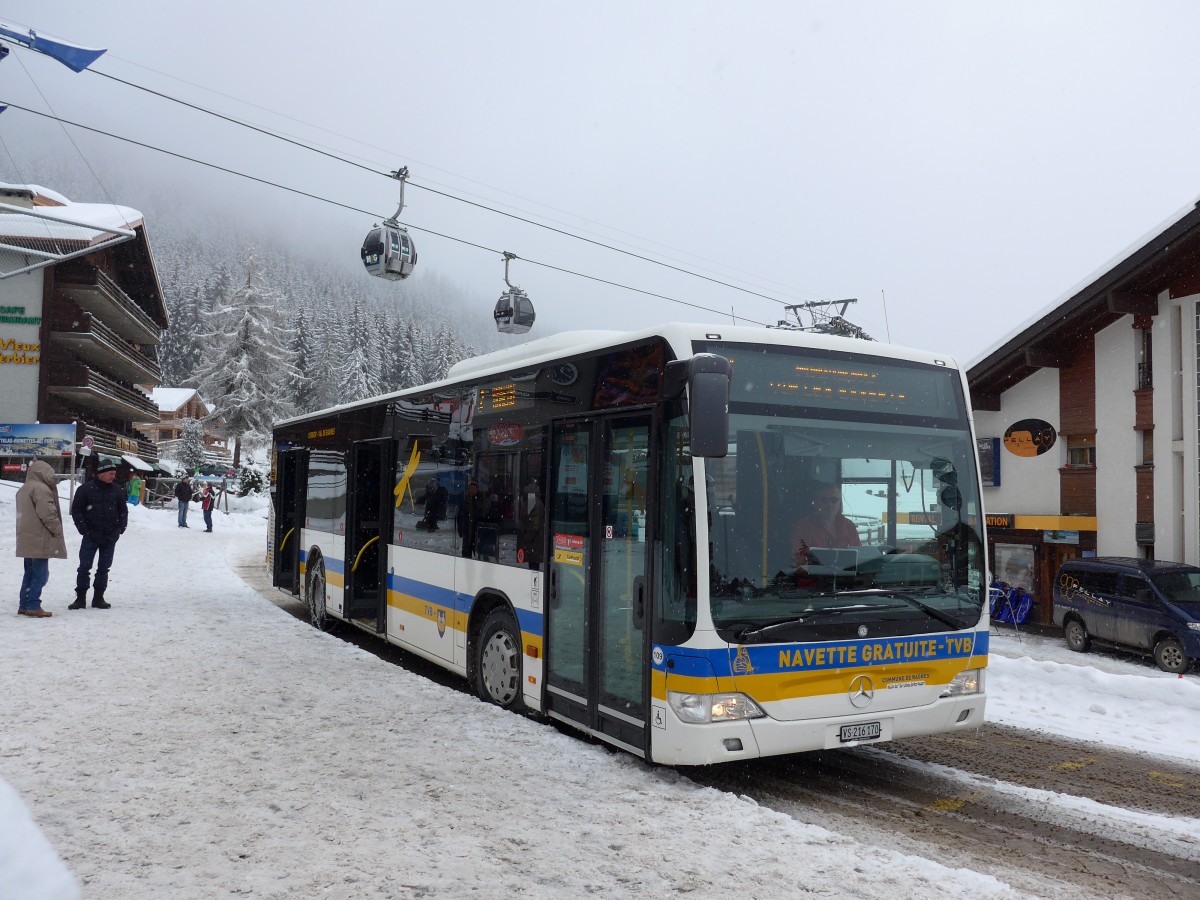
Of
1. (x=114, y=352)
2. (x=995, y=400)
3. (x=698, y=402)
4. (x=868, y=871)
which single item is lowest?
(x=868, y=871)

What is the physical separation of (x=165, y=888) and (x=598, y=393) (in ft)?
13.0

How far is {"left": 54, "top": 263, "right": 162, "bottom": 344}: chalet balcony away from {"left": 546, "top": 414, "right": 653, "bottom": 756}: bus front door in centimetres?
4318

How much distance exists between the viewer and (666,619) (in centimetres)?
570

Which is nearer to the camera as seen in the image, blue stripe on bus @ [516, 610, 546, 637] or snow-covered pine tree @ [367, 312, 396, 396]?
blue stripe on bus @ [516, 610, 546, 637]

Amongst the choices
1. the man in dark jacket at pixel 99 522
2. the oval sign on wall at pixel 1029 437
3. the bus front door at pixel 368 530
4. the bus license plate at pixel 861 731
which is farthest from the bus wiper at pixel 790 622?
the oval sign on wall at pixel 1029 437

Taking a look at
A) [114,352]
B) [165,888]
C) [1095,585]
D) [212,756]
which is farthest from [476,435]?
[114,352]

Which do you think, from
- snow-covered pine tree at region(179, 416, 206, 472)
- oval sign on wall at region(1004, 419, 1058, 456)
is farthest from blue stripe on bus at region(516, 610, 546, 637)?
snow-covered pine tree at region(179, 416, 206, 472)

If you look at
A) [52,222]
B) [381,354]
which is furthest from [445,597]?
[381,354]

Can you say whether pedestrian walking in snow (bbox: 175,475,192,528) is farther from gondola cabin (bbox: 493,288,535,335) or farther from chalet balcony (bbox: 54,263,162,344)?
gondola cabin (bbox: 493,288,535,335)

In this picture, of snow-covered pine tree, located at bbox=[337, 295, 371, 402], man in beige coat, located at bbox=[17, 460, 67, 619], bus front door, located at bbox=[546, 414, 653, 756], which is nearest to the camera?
bus front door, located at bbox=[546, 414, 653, 756]

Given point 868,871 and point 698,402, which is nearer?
point 868,871

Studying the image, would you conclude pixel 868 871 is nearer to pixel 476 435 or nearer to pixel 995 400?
pixel 476 435

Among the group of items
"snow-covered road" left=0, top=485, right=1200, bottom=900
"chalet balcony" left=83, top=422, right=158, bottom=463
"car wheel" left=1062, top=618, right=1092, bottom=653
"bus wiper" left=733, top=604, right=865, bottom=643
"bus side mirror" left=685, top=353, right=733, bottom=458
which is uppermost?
"chalet balcony" left=83, top=422, right=158, bottom=463

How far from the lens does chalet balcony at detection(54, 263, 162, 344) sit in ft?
140
